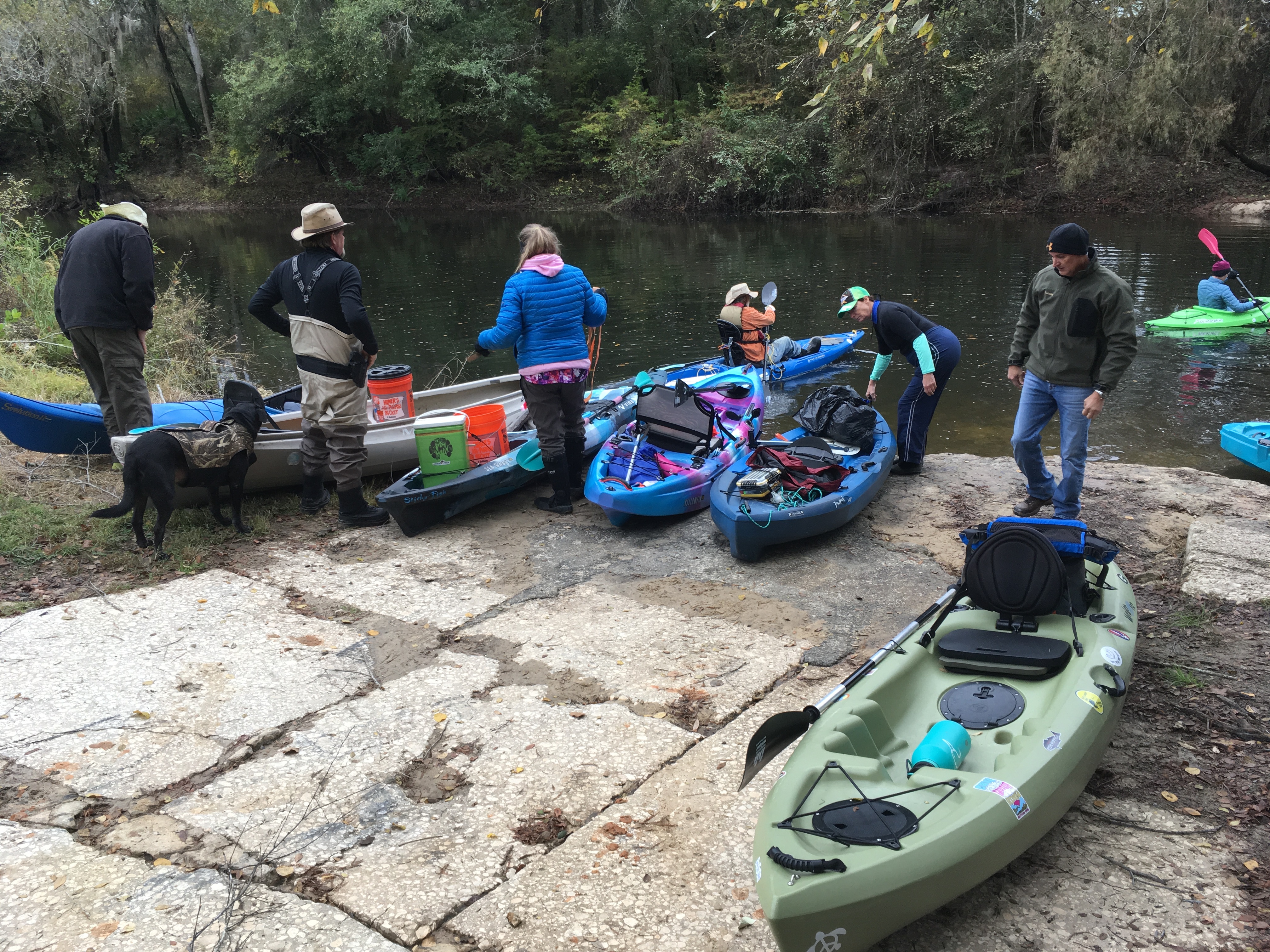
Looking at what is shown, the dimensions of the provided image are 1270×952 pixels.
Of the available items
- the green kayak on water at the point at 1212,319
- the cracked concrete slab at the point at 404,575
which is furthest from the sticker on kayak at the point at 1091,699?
the green kayak on water at the point at 1212,319

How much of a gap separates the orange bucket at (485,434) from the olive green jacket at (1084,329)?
4035mm

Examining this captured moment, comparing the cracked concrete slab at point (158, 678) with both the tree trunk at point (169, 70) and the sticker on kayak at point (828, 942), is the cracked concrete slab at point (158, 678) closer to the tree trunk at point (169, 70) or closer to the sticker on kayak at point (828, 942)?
the sticker on kayak at point (828, 942)

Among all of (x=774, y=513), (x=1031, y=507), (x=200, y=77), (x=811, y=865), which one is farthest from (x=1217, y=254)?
(x=200, y=77)

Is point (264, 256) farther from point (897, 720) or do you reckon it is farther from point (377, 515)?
point (897, 720)

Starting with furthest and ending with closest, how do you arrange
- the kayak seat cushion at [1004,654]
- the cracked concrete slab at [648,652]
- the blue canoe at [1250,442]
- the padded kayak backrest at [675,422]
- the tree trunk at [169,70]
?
the tree trunk at [169,70]
the blue canoe at [1250,442]
the padded kayak backrest at [675,422]
the cracked concrete slab at [648,652]
the kayak seat cushion at [1004,654]

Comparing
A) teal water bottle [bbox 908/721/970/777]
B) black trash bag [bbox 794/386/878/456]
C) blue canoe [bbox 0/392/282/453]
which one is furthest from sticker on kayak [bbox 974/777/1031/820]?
blue canoe [bbox 0/392/282/453]

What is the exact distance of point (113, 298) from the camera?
6707 millimetres

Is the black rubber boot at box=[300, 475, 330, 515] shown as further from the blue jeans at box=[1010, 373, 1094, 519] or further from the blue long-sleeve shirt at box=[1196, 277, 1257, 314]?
the blue long-sleeve shirt at box=[1196, 277, 1257, 314]

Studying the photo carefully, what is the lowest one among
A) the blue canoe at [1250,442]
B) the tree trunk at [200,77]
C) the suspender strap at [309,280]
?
the blue canoe at [1250,442]

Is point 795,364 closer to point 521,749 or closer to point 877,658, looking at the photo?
point 877,658

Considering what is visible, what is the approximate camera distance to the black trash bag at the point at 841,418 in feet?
24.8

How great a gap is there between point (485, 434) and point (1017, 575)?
4.55 metres

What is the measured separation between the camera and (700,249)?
23.6 m

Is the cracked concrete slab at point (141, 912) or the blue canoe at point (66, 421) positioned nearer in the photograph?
the cracked concrete slab at point (141, 912)
